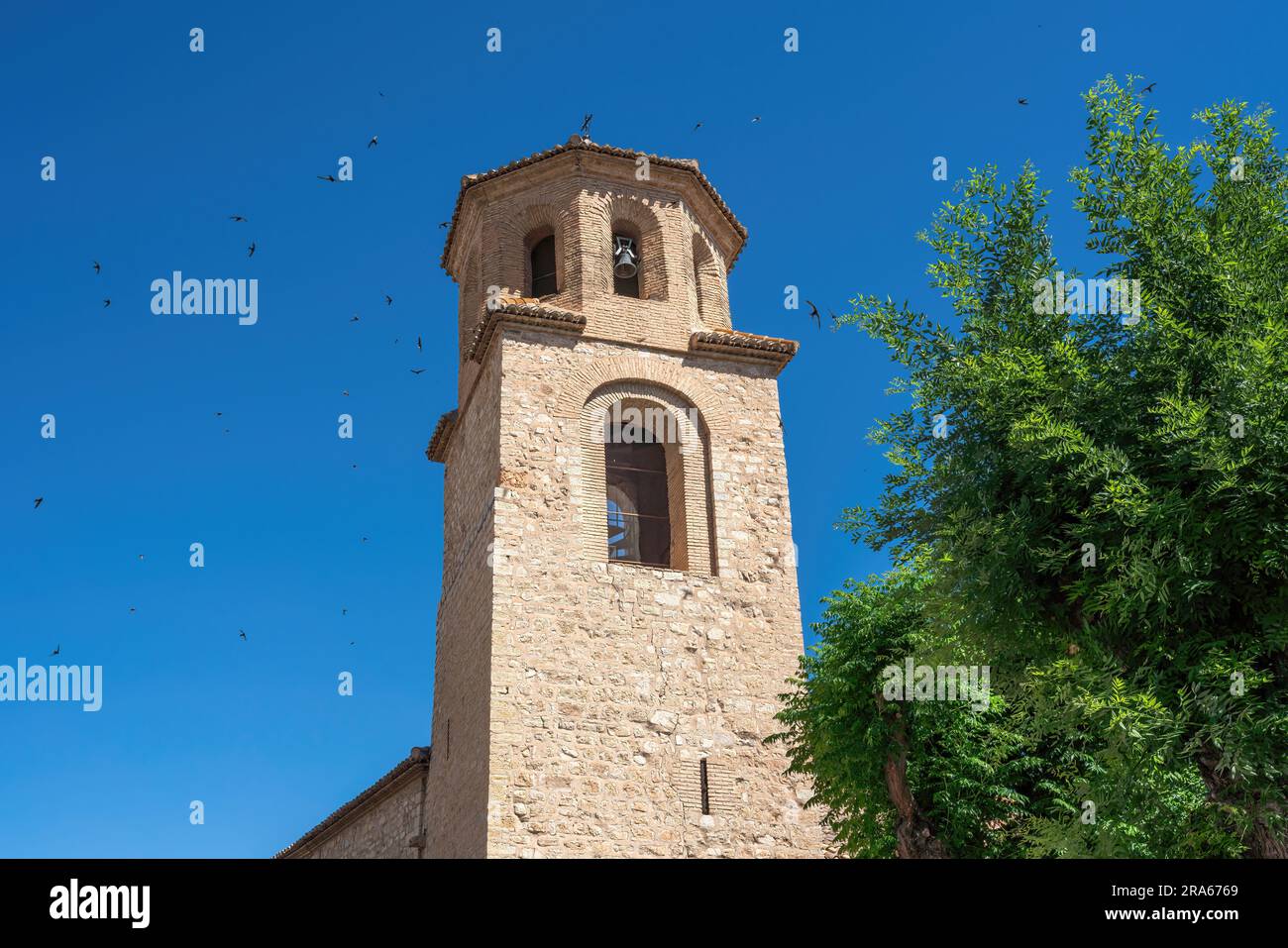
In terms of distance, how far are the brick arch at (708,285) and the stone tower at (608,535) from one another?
39mm

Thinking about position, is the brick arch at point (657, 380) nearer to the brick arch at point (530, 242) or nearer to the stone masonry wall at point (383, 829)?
the brick arch at point (530, 242)

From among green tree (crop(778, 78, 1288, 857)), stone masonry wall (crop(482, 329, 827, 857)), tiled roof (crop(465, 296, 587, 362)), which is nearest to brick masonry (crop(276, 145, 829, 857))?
stone masonry wall (crop(482, 329, 827, 857))

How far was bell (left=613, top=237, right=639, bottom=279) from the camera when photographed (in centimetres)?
1850

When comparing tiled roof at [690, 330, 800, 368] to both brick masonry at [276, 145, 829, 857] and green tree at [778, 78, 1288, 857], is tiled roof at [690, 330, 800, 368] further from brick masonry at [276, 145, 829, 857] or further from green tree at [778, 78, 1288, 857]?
green tree at [778, 78, 1288, 857]

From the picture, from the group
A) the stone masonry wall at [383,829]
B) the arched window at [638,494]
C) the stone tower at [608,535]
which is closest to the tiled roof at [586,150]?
the stone tower at [608,535]

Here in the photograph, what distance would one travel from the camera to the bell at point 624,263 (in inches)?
728

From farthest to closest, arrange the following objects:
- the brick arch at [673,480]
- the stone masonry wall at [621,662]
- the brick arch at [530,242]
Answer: the brick arch at [530,242], the brick arch at [673,480], the stone masonry wall at [621,662]

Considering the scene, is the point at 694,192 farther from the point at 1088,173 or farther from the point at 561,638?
the point at 1088,173

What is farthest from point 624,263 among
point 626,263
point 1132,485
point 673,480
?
point 1132,485

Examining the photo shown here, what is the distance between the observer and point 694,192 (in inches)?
758

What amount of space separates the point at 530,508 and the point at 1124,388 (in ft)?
28.8
